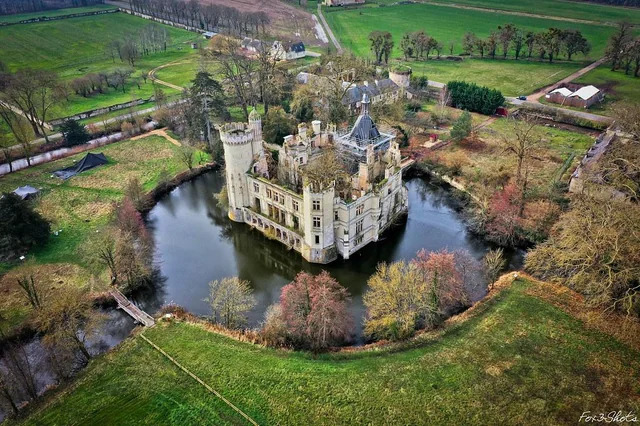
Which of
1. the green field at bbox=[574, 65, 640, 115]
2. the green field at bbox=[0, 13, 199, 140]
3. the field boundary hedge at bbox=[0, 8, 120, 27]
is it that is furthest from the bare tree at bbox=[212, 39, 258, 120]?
the field boundary hedge at bbox=[0, 8, 120, 27]

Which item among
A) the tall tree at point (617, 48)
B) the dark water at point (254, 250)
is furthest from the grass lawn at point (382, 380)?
the tall tree at point (617, 48)

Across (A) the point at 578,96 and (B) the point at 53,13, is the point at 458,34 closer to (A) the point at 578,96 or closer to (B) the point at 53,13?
(A) the point at 578,96

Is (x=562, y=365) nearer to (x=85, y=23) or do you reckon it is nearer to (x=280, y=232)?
(x=280, y=232)

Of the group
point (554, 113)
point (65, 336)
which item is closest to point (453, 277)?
point (65, 336)

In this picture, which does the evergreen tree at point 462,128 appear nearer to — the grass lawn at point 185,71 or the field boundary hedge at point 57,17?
the grass lawn at point 185,71

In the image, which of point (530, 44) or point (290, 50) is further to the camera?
point (290, 50)

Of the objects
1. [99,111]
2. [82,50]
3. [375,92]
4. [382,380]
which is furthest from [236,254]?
[82,50]
